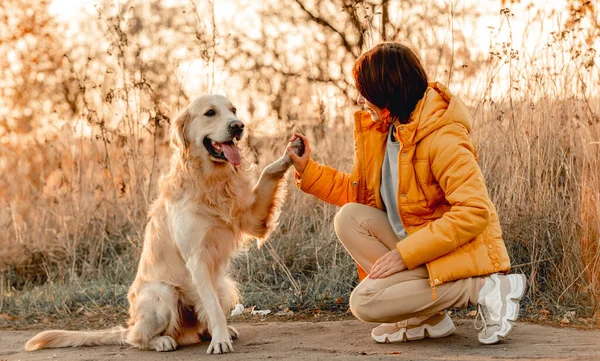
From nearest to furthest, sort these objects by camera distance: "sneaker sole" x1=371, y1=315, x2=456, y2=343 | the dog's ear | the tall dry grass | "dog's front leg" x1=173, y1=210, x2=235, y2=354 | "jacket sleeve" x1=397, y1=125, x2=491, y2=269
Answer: "jacket sleeve" x1=397, y1=125, x2=491, y2=269
"sneaker sole" x1=371, y1=315, x2=456, y2=343
"dog's front leg" x1=173, y1=210, x2=235, y2=354
the dog's ear
the tall dry grass

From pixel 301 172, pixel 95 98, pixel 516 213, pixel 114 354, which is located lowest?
pixel 114 354

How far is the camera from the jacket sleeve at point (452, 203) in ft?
10.8

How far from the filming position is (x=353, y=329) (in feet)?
14.0

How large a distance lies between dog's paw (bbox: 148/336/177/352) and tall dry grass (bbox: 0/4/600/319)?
123 cm

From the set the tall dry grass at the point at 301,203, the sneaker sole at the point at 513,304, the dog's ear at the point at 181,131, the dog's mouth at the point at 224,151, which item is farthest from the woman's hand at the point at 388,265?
the tall dry grass at the point at 301,203

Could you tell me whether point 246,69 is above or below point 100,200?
above

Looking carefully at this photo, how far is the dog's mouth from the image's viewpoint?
13.5 feet

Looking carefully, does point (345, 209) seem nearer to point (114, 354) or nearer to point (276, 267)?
point (114, 354)

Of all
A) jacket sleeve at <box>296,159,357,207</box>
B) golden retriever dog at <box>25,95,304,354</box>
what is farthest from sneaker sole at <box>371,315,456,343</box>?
golden retriever dog at <box>25,95,304,354</box>

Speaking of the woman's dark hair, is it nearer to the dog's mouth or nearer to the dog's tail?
the dog's mouth

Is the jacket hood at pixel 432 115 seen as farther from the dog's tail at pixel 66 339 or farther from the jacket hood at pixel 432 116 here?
the dog's tail at pixel 66 339

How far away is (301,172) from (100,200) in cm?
351

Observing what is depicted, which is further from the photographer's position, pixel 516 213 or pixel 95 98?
pixel 95 98

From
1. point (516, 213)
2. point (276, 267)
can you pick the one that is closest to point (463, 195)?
point (516, 213)
